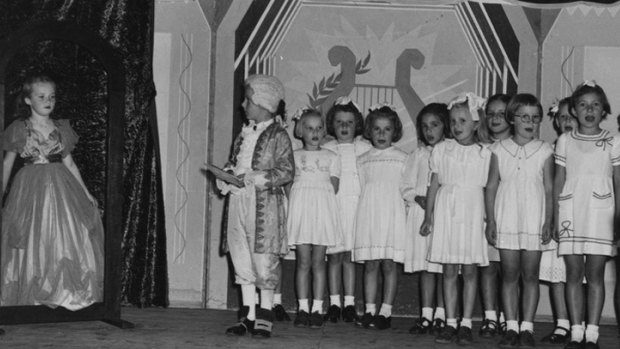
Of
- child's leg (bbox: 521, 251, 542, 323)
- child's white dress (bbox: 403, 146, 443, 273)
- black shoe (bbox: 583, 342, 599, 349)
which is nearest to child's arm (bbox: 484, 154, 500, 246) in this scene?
child's leg (bbox: 521, 251, 542, 323)

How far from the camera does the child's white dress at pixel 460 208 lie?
7.00 m

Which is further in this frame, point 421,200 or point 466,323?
point 421,200

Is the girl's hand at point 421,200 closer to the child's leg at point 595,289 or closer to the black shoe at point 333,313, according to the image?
the black shoe at point 333,313

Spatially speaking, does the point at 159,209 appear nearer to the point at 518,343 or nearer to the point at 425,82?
the point at 425,82

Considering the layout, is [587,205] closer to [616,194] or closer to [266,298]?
[616,194]

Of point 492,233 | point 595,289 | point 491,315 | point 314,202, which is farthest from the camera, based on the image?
point 314,202

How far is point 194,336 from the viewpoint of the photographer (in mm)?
6863

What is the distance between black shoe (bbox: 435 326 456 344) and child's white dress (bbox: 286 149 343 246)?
1.13 metres

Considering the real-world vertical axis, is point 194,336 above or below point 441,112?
below

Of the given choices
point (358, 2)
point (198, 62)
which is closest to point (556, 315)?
point (358, 2)

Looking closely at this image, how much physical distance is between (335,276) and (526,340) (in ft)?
5.56

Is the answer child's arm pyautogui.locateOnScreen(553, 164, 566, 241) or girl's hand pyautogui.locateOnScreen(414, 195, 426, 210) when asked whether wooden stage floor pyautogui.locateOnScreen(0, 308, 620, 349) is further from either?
girl's hand pyautogui.locateOnScreen(414, 195, 426, 210)

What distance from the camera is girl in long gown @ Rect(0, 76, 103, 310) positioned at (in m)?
7.02

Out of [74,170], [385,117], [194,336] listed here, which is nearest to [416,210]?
[385,117]
